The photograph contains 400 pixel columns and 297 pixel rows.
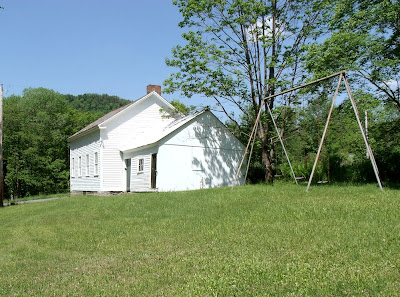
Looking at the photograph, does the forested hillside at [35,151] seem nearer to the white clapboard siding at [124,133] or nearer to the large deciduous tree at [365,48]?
the white clapboard siding at [124,133]

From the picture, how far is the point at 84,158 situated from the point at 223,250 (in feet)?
77.7

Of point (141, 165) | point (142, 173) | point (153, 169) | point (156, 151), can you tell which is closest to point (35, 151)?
point (141, 165)

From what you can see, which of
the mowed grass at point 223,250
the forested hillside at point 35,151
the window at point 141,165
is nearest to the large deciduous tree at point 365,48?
the mowed grass at point 223,250

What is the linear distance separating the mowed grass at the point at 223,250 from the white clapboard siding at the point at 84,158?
45.2 ft

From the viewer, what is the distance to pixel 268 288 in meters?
4.78

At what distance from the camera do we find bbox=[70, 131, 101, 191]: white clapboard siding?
2605cm

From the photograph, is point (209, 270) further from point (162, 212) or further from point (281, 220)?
point (162, 212)

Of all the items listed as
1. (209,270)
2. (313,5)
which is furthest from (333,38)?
(209,270)

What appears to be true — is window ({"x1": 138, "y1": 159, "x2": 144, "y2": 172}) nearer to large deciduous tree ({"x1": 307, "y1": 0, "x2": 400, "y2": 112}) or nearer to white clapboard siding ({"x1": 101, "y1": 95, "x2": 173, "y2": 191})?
white clapboard siding ({"x1": 101, "y1": 95, "x2": 173, "y2": 191})

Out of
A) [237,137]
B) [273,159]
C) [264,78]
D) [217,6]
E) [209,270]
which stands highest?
[217,6]

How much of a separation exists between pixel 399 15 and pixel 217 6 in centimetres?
887

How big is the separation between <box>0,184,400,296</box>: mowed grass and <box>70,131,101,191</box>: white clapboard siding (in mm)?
13781

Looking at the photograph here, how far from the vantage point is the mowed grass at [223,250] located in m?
5.02

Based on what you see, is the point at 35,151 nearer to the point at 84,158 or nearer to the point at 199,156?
the point at 84,158
